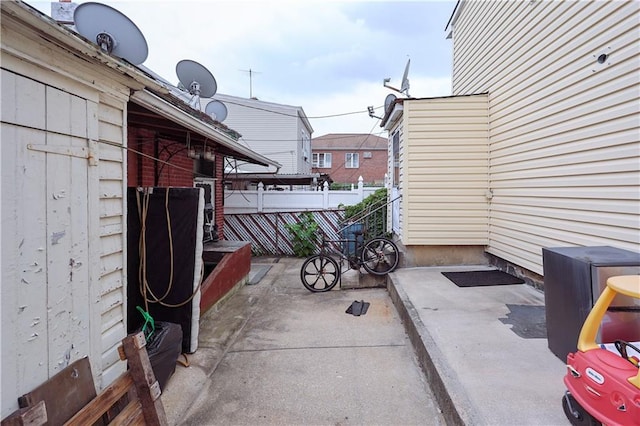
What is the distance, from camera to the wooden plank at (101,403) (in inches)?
74.6

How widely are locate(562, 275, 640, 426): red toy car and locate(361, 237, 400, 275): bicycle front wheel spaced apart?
418 cm

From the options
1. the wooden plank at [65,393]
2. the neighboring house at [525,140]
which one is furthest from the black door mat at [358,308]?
the wooden plank at [65,393]

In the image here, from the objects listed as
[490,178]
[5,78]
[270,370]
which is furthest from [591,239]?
[5,78]

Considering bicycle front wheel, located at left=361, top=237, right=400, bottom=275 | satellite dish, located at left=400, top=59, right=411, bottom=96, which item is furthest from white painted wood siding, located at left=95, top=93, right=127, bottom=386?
satellite dish, located at left=400, top=59, right=411, bottom=96

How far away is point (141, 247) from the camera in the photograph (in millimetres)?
3605

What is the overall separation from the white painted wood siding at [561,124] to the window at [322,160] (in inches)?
940

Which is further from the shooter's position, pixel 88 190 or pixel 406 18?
pixel 406 18

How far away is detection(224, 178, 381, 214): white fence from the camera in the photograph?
10.6 m

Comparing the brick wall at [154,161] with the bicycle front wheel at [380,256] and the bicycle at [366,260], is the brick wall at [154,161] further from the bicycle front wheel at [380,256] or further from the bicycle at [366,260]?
the bicycle front wheel at [380,256]

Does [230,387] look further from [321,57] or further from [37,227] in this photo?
[321,57]

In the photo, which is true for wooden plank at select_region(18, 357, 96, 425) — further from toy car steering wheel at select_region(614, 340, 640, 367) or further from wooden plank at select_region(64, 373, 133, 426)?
toy car steering wheel at select_region(614, 340, 640, 367)

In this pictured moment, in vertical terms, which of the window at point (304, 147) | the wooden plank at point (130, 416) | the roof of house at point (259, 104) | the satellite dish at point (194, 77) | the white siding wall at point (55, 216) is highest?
the roof of house at point (259, 104)

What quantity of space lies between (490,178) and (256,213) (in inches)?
261

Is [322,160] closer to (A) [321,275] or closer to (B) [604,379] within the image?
(A) [321,275]
